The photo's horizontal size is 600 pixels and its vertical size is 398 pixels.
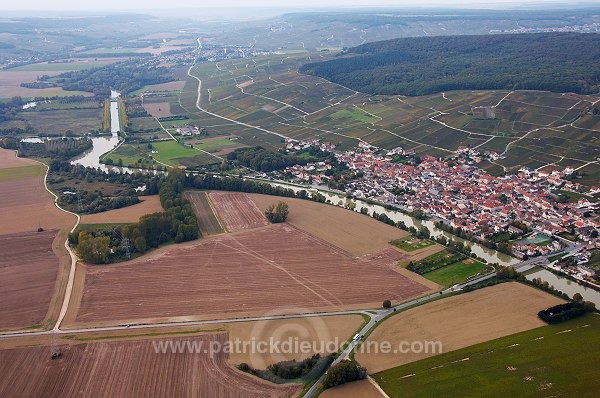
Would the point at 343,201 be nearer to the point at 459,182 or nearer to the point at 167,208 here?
the point at 459,182

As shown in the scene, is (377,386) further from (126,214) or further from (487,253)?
(126,214)

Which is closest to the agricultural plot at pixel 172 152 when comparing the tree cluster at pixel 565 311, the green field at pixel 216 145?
the green field at pixel 216 145

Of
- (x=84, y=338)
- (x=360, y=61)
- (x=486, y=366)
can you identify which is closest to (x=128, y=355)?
(x=84, y=338)

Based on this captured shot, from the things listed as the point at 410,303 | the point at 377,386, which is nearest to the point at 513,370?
the point at 377,386

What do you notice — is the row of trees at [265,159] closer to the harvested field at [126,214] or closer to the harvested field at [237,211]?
the harvested field at [237,211]

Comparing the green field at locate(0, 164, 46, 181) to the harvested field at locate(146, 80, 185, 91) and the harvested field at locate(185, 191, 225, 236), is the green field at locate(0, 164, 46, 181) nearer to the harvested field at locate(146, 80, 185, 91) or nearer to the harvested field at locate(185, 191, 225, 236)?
the harvested field at locate(185, 191, 225, 236)

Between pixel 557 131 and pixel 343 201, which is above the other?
pixel 557 131

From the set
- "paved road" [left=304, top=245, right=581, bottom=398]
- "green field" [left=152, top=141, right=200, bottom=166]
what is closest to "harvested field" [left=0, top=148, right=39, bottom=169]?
"green field" [left=152, top=141, right=200, bottom=166]
